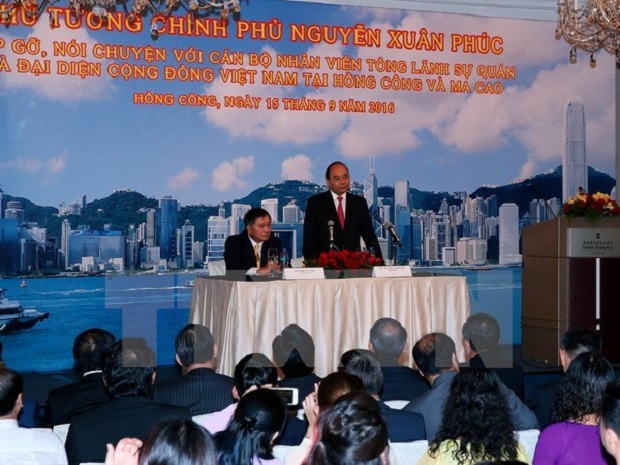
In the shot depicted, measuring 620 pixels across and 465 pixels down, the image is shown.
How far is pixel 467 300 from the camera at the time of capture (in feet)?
20.1

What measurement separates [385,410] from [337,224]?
3.65m

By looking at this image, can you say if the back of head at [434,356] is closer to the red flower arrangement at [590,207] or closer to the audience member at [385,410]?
the audience member at [385,410]

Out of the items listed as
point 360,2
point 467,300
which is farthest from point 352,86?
point 467,300

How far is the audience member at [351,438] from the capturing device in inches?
81.0

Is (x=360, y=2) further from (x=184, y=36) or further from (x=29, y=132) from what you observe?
(x=29, y=132)

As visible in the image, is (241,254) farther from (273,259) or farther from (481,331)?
(481,331)

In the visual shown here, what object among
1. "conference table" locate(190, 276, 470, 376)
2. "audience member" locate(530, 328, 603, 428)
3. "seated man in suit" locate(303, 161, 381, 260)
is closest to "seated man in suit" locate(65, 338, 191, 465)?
"audience member" locate(530, 328, 603, 428)

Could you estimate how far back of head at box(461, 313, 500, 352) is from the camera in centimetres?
447

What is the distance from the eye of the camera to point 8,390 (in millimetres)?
2998

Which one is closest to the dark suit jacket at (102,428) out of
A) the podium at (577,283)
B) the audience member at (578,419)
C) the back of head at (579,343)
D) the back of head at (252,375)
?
the back of head at (252,375)

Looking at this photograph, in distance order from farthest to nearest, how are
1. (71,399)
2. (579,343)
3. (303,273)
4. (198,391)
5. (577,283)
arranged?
(577,283) → (303,273) → (579,343) → (198,391) → (71,399)

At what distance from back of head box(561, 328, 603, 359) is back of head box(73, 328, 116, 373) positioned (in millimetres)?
2046

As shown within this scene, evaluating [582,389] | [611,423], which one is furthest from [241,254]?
[611,423]

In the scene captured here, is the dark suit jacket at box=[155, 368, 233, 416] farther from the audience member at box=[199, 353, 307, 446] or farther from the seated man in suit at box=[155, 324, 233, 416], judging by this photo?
the audience member at box=[199, 353, 307, 446]
